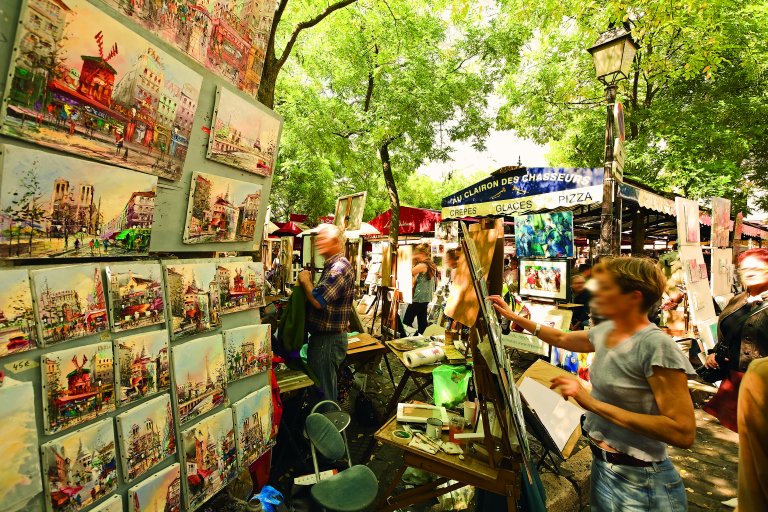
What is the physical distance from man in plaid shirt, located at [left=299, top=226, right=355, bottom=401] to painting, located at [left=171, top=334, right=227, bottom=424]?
131cm

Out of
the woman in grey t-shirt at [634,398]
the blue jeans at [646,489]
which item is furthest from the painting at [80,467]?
the blue jeans at [646,489]

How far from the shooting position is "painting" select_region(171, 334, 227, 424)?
1.84 meters

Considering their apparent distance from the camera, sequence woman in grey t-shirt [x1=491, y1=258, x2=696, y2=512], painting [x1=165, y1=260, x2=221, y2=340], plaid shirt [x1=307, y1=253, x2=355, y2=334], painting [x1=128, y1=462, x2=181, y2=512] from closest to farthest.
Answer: woman in grey t-shirt [x1=491, y1=258, x2=696, y2=512]
painting [x1=128, y1=462, x2=181, y2=512]
painting [x1=165, y1=260, x2=221, y2=340]
plaid shirt [x1=307, y1=253, x2=355, y2=334]

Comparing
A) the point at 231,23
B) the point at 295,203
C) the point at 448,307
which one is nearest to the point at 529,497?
the point at 448,307

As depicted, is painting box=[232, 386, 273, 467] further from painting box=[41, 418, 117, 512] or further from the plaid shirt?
the plaid shirt

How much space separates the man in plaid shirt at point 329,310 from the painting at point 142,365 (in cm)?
164

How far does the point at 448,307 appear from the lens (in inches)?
110

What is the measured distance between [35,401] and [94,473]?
1.27 feet

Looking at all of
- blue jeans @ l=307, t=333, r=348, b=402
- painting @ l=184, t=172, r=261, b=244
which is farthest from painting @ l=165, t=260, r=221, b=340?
blue jeans @ l=307, t=333, r=348, b=402

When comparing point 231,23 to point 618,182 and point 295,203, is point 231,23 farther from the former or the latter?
point 295,203

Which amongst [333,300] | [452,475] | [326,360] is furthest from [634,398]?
[326,360]

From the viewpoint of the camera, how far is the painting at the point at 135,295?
1544 millimetres

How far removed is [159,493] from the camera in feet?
5.65

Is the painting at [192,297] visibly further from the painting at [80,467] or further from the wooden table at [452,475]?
the wooden table at [452,475]
